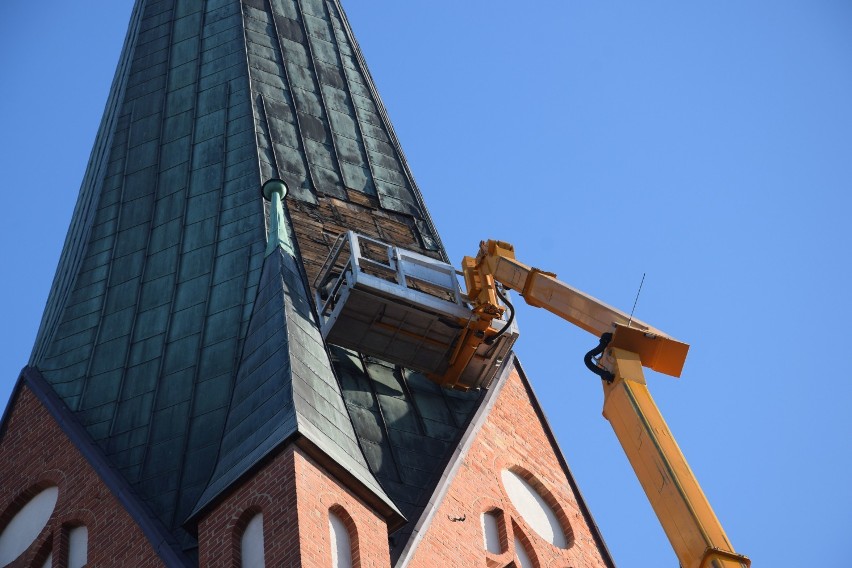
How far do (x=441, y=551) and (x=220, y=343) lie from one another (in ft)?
16.0

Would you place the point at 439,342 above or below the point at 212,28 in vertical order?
below

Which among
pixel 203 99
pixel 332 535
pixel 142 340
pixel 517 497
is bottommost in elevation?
pixel 332 535

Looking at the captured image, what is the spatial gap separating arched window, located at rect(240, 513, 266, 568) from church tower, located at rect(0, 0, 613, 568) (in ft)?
0.12

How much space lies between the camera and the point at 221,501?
25891 mm

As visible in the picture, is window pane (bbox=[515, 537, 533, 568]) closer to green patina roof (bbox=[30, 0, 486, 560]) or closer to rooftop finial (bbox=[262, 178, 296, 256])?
green patina roof (bbox=[30, 0, 486, 560])

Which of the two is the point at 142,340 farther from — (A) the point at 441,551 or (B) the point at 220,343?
(A) the point at 441,551

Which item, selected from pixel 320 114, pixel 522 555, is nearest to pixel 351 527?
pixel 522 555

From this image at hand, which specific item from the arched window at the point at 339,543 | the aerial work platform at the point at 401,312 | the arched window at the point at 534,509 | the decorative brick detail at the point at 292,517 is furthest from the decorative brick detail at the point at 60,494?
the arched window at the point at 534,509

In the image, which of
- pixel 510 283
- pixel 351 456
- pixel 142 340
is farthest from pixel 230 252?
pixel 351 456

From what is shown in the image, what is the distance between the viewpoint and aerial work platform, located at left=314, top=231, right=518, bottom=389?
30.0m

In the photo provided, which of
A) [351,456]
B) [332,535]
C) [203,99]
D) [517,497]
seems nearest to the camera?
[332,535]

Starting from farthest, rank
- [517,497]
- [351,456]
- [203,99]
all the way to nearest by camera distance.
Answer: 1. [203,99]
2. [517,497]
3. [351,456]

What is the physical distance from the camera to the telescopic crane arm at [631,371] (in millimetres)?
26016

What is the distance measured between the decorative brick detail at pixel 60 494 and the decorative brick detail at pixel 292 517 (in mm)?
1188
